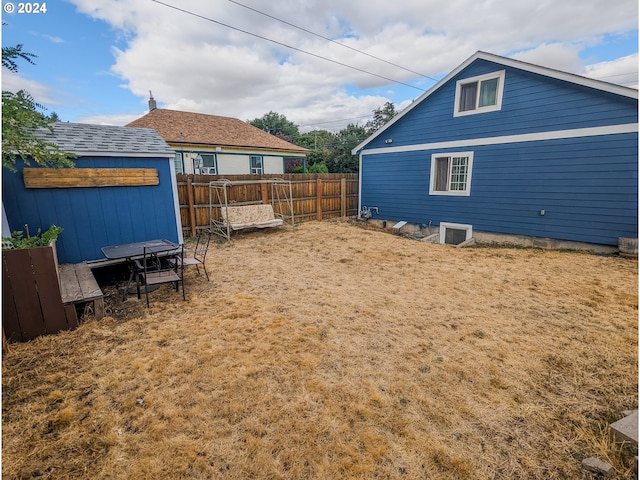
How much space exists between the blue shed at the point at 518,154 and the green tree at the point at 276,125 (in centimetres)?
3033

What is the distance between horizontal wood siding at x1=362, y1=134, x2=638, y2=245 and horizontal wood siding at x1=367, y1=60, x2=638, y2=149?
0.45 metres

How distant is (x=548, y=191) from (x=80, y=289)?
10200 mm

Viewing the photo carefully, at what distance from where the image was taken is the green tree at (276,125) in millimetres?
37906

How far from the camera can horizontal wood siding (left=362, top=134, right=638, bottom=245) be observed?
20.9 ft

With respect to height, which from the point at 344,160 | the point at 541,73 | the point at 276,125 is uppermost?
the point at 276,125

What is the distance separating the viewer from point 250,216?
368 inches

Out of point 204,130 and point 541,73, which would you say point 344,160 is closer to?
point 204,130

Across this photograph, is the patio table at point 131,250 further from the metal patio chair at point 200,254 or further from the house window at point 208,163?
the house window at point 208,163

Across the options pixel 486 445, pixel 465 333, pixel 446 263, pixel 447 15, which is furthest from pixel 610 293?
pixel 447 15

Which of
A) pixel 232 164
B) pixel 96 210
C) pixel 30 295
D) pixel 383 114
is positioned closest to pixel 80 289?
pixel 30 295

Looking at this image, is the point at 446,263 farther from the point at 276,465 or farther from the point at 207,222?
the point at 207,222

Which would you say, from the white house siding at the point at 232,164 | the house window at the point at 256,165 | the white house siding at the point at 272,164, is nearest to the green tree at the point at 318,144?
the white house siding at the point at 272,164

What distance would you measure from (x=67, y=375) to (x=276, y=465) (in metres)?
2.28

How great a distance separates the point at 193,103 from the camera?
129 ft
